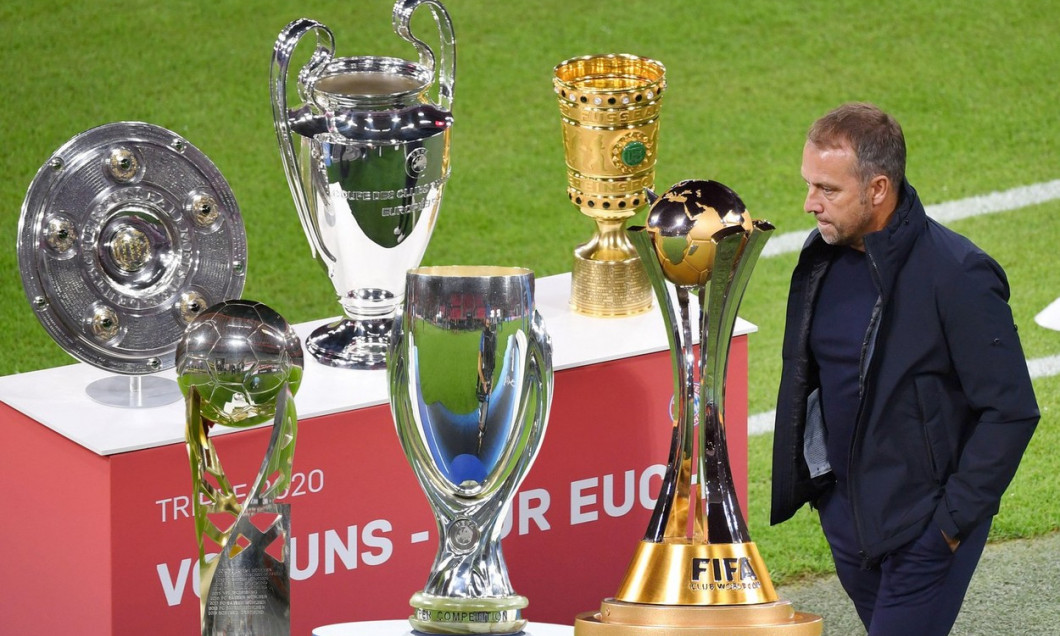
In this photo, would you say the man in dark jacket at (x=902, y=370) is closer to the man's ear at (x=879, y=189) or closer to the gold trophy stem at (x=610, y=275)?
the man's ear at (x=879, y=189)

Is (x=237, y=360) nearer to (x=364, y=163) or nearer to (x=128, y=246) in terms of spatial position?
(x=128, y=246)

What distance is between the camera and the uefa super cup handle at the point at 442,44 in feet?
10.3

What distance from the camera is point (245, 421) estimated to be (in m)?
2.26

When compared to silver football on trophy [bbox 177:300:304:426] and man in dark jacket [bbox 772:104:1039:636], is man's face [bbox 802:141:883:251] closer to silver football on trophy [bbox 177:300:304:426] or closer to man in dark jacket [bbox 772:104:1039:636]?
man in dark jacket [bbox 772:104:1039:636]

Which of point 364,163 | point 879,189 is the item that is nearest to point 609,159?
point 364,163

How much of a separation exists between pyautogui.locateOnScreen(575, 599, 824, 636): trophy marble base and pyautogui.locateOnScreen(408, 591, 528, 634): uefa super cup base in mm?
101

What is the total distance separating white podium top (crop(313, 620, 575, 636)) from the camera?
226 cm

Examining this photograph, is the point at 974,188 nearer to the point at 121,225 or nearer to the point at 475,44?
the point at 475,44

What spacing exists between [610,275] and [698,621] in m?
1.35

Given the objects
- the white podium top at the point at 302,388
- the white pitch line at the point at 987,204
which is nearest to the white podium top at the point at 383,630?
the white podium top at the point at 302,388

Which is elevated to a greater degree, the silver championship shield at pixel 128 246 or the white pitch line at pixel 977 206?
the white pitch line at pixel 977 206

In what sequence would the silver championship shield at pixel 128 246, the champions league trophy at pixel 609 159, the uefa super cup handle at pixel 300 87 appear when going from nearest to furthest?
the silver championship shield at pixel 128 246, the uefa super cup handle at pixel 300 87, the champions league trophy at pixel 609 159

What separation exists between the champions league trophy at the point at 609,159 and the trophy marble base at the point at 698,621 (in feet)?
4.29

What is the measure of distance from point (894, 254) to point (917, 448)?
33 centimetres
